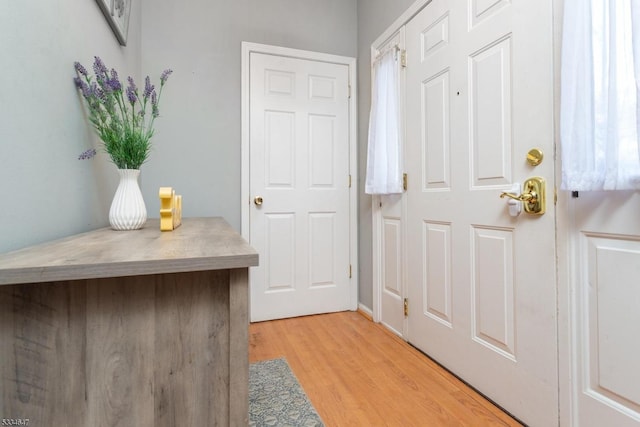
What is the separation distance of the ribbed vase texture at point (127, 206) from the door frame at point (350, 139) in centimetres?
114

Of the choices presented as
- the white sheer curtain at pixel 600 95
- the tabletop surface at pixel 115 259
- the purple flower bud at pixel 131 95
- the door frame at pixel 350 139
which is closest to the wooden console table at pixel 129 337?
the tabletop surface at pixel 115 259

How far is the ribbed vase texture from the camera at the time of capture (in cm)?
107

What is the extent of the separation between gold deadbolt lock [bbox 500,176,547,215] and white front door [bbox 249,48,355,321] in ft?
4.81

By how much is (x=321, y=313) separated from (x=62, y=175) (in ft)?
6.37

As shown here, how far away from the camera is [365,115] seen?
7.95 feet

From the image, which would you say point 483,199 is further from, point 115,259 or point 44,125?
point 44,125

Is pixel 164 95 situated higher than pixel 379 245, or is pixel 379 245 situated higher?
pixel 164 95

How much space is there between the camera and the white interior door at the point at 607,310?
88 centimetres

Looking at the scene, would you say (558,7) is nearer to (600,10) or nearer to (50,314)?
(600,10)

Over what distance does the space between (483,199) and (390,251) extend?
851 mm

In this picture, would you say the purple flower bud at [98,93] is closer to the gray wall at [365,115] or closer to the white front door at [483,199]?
the white front door at [483,199]

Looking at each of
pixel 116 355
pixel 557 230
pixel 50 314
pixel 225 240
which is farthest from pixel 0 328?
pixel 557 230

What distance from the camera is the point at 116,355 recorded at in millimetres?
659

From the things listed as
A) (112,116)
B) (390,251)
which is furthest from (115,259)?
(390,251)
